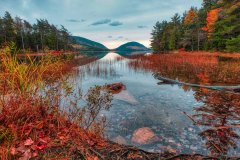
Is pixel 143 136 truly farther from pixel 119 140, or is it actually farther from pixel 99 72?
pixel 99 72

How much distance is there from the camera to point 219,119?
520 cm

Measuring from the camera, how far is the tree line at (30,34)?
179ft

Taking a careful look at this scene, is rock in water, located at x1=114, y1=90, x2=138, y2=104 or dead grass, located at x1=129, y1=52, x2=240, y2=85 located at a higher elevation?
dead grass, located at x1=129, y1=52, x2=240, y2=85

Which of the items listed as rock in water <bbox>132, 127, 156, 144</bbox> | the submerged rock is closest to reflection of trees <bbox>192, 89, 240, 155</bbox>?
rock in water <bbox>132, 127, 156, 144</bbox>

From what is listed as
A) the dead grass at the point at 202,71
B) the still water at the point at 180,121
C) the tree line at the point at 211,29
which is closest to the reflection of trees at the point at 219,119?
the still water at the point at 180,121

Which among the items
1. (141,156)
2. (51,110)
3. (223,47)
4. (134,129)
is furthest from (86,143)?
(223,47)

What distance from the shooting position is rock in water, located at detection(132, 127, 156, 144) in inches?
171

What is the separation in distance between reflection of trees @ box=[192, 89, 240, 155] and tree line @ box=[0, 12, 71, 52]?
55.1 m

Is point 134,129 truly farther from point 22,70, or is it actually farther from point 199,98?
point 199,98

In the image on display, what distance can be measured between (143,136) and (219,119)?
2.67m

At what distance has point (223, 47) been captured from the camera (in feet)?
126

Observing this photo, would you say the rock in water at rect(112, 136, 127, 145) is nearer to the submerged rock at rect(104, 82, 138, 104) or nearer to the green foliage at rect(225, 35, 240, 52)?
the submerged rock at rect(104, 82, 138, 104)

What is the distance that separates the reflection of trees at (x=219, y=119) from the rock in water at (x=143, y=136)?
137 centimetres

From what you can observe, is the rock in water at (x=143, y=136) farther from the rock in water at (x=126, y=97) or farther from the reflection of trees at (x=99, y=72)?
the reflection of trees at (x=99, y=72)
